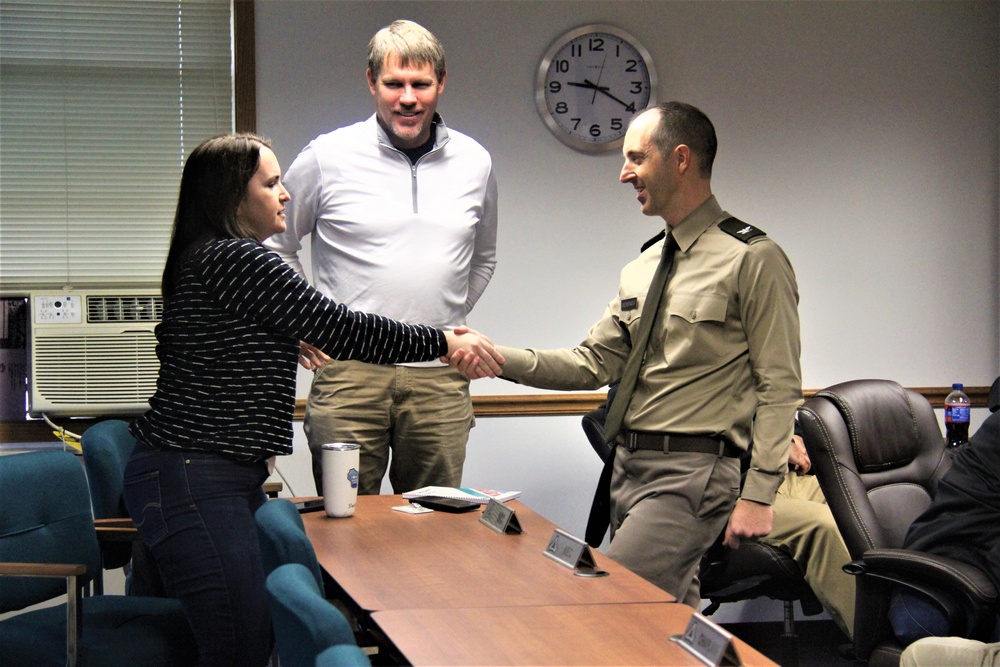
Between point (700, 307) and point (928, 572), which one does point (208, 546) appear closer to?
point (700, 307)

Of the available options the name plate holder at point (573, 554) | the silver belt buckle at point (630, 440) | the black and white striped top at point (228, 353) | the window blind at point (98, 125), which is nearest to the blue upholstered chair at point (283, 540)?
the black and white striped top at point (228, 353)

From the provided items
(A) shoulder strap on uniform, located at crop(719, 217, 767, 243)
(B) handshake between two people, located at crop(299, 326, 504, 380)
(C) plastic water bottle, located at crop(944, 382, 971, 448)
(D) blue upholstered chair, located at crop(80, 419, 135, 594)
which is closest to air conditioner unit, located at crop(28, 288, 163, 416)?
(D) blue upholstered chair, located at crop(80, 419, 135, 594)

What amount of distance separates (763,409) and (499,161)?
7.33ft

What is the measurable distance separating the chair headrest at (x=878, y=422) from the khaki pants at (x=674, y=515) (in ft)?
2.12

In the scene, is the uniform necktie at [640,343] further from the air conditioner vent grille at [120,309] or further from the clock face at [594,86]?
the air conditioner vent grille at [120,309]

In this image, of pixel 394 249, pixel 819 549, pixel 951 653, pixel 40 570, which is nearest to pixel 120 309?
pixel 394 249

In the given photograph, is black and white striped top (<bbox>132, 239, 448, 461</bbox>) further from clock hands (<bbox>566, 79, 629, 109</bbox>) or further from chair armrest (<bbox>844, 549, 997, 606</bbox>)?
clock hands (<bbox>566, 79, 629, 109</bbox>)

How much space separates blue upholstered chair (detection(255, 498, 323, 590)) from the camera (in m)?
1.64

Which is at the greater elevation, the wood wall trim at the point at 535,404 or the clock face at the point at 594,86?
the clock face at the point at 594,86

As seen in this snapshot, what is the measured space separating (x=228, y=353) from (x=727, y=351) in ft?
3.73

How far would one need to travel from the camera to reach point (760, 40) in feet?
14.7

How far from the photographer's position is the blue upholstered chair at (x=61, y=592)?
92.4 inches

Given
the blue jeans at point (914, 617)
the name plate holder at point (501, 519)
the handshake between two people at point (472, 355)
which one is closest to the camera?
the name plate holder at point (501, 519)

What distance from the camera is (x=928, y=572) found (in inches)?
93.4
